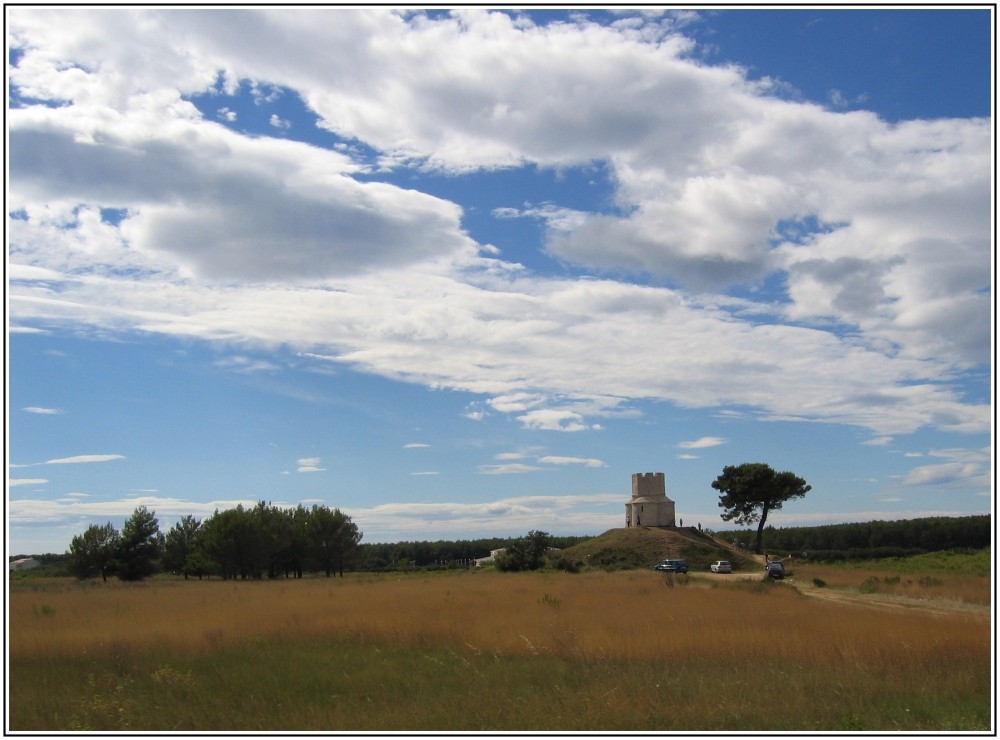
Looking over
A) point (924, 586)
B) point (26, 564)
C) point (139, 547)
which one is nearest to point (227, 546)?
point (139, 547)

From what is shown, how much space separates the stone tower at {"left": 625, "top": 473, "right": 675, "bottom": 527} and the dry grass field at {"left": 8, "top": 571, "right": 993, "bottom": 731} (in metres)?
73.4

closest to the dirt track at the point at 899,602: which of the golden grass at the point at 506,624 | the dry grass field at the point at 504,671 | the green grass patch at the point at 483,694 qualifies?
the golden grass at the point at 506,624

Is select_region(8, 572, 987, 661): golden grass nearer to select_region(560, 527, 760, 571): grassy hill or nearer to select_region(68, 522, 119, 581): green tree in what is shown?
select_region(68, 522, 119, 581): green tree

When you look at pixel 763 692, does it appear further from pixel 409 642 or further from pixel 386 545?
pixel 386 545

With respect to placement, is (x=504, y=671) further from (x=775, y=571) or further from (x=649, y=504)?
(x=649, y=504)

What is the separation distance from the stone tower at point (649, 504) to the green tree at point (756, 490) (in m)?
6.53

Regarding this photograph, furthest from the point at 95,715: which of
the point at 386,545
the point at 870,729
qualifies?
the point at 386,545

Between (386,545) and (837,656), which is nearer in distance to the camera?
(837,656)

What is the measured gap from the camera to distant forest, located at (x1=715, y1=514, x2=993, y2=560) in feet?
363

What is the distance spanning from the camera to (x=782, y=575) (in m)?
49.2

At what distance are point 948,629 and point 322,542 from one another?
60.9 m

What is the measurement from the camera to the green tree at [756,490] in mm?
89312

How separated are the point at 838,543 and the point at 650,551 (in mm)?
70176

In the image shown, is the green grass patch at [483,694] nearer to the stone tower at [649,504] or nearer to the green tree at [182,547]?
the green tree at [182,547]
